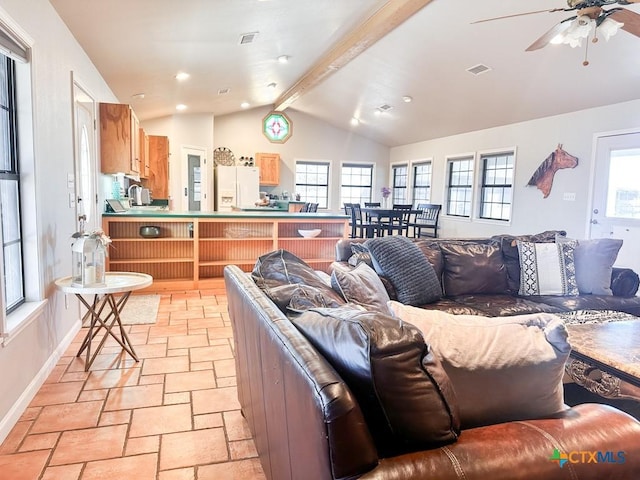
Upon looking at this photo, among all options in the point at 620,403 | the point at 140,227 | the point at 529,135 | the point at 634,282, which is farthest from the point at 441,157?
the point at 620,403

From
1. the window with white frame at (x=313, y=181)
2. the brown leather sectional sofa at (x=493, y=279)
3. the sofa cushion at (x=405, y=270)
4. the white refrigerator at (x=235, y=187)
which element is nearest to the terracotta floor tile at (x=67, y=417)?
the brown leather sectional sofa at (x=493, y=279)

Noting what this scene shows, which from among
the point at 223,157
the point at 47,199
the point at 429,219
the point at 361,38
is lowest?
the point at 429,219

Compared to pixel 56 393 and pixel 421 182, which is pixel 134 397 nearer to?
pixel 56 393

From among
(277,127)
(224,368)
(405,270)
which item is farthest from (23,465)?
(277,127)

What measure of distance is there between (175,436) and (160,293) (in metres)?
3.00

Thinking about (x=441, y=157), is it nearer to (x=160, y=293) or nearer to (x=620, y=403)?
(x=160, y=293)

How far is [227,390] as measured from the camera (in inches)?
101

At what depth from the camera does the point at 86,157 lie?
4055 mm

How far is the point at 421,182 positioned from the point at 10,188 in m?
8.54

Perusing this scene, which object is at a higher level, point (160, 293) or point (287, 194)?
point (287, 194)

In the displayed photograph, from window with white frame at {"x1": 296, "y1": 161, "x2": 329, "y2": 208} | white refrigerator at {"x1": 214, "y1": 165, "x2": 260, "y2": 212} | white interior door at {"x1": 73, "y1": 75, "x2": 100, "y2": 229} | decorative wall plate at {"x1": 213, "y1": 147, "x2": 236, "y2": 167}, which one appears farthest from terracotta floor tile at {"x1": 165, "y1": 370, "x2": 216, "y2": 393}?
window with white frame at {"x1": 296, "y1": 161, "x2": 329, "y2": 208}

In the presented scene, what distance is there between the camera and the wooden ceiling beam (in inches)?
180

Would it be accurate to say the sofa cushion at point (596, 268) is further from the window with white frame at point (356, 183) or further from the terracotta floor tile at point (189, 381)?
the window with white frame at point (356, 183)

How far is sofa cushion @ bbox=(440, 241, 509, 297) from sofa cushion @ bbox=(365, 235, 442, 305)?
36 cm
